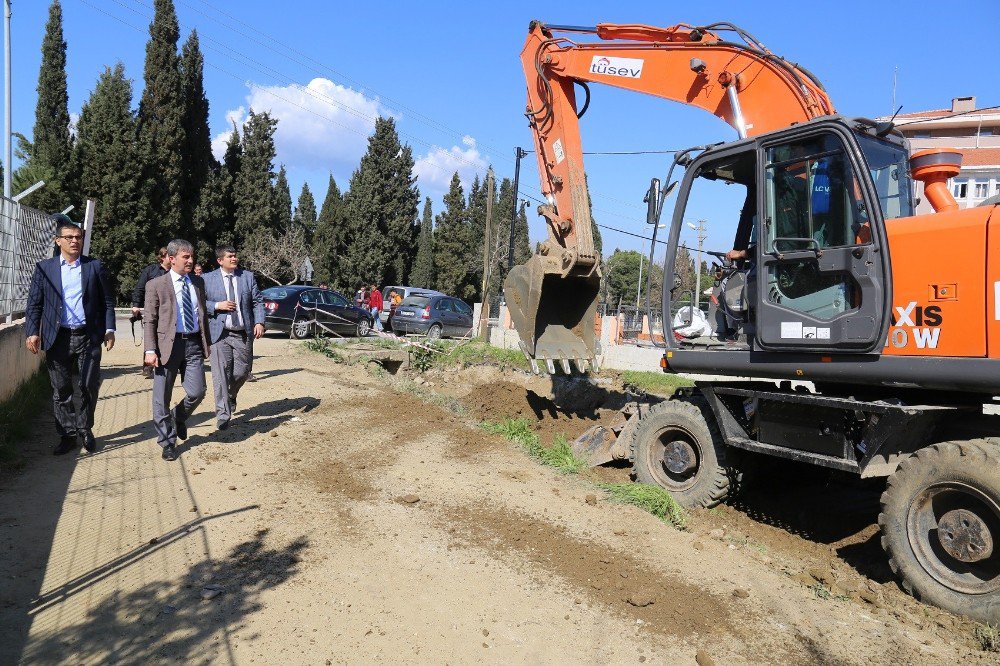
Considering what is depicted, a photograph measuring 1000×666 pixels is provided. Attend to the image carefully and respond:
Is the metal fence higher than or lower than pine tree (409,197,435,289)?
lower

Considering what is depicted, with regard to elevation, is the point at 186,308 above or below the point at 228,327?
above

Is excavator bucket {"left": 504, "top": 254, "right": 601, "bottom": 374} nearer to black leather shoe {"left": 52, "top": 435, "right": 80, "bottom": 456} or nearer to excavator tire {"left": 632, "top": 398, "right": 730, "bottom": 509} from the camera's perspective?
excavator tire {"left": 632, "top": 398, "right": 730, "bottom": 509}

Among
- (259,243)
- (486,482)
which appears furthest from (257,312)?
(259,243)

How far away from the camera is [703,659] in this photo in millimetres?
3346

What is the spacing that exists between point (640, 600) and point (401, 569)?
4.80 ft

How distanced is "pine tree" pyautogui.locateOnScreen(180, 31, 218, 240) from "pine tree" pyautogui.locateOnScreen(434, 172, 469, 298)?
18.1m

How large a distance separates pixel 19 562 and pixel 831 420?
17.3ft

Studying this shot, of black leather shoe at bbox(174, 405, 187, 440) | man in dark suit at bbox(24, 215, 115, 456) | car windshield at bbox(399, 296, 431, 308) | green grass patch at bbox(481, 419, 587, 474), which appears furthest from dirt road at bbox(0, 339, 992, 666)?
car windshield at bbox(399, 296, 431, 308)

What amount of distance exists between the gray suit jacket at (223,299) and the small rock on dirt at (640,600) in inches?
189

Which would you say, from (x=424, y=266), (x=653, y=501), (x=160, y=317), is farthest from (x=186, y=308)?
(x=424, y=266)

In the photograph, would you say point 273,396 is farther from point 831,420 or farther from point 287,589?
point 831,420

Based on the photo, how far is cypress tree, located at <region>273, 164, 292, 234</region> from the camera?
38.3 meters

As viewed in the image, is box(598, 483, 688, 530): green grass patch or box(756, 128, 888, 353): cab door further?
box(598, 483, 688, 530): green grass patch

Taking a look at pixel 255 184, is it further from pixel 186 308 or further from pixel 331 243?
pixel 186 308
